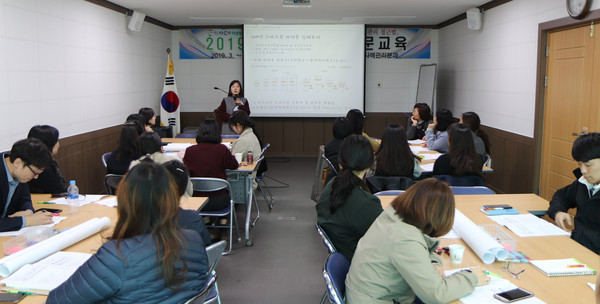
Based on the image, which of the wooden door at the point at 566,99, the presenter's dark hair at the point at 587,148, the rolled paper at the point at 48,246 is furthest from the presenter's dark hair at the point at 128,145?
the wooden door at the point at 566,99

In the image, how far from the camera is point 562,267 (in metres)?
2.24

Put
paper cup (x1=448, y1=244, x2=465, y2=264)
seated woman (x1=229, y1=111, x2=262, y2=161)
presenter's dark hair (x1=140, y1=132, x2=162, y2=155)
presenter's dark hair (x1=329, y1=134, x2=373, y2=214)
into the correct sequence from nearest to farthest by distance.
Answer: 1. paper cup (x1=448, y1=244, x2=465, y2=264)
2. presenter's dark hair (x1=329, y1=134, x2=373, y2=214)
3. presenter's dark hair (x1=140, y1=132, x2=162, y2=155)
4. seated woman (x1=229, y1=111, x2=262, y2=161)

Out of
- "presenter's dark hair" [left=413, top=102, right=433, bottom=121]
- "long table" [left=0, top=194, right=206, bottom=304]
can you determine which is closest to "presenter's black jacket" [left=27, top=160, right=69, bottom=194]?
"long table" [left=0, top=194, right=206, bottom=304]

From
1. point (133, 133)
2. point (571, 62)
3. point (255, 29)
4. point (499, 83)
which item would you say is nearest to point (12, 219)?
point (133, 133)

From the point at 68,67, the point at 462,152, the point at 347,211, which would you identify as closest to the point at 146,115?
the point at 68,67

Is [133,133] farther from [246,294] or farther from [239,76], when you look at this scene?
[239,76]

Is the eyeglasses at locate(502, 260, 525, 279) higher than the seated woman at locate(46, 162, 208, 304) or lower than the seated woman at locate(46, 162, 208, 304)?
lower

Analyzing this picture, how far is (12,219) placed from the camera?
2719 millimetres

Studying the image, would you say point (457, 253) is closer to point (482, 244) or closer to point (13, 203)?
point (482, 244)

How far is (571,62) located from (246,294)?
4102 mm

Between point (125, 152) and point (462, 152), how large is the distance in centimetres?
278

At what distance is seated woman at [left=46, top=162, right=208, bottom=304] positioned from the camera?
1.70 m

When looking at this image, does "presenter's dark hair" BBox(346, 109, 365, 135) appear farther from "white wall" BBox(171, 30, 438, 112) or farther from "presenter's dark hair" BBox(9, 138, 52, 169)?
"white wall" BBox(171, 30, 438, 112)

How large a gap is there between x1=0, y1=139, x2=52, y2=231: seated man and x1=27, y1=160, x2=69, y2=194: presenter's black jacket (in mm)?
671
